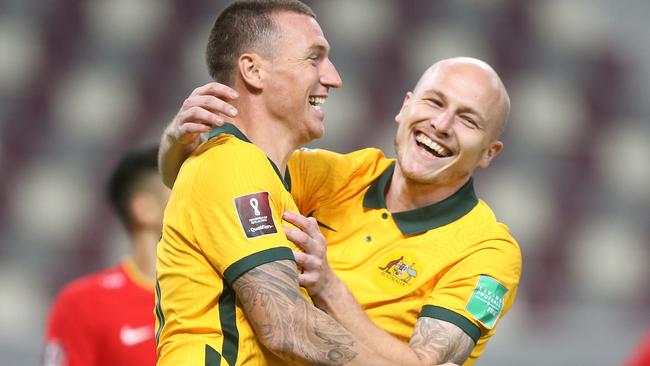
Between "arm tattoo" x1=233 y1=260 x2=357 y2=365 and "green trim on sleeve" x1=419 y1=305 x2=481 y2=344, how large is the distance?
41 cm

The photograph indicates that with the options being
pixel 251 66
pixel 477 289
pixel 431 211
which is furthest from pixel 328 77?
pixel 477 289

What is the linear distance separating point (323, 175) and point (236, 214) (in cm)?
69

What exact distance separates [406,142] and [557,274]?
13.5ft

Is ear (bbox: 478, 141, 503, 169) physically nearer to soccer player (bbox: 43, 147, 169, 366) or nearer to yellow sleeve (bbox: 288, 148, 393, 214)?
yellow sleeve (bbox: 288, 148, 393, 214)

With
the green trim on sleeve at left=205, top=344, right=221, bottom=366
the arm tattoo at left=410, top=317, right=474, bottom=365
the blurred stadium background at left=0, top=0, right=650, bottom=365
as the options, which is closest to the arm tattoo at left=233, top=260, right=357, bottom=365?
the green trim on sleeve at left=205, top=344, right=221, bottom=366

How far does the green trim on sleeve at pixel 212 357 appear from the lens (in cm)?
250

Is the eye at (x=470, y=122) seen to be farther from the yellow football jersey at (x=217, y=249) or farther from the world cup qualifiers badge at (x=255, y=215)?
the world cup qualifiers badge at (x=255, y=215)

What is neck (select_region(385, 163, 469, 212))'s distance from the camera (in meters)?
3.08

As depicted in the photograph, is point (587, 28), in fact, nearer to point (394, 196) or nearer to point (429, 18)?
point (429, 18)

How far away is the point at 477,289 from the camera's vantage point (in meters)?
2.88

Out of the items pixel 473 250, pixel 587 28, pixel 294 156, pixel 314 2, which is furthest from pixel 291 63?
pixel 587 28

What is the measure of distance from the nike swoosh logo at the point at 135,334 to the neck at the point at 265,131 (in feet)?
5.10

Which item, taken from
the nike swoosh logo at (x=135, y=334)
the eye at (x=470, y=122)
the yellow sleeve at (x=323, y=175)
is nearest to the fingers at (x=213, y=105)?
the yellow sleeve at (x=323, y=175)

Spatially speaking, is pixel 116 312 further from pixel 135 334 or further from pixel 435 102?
pixel 435 102
